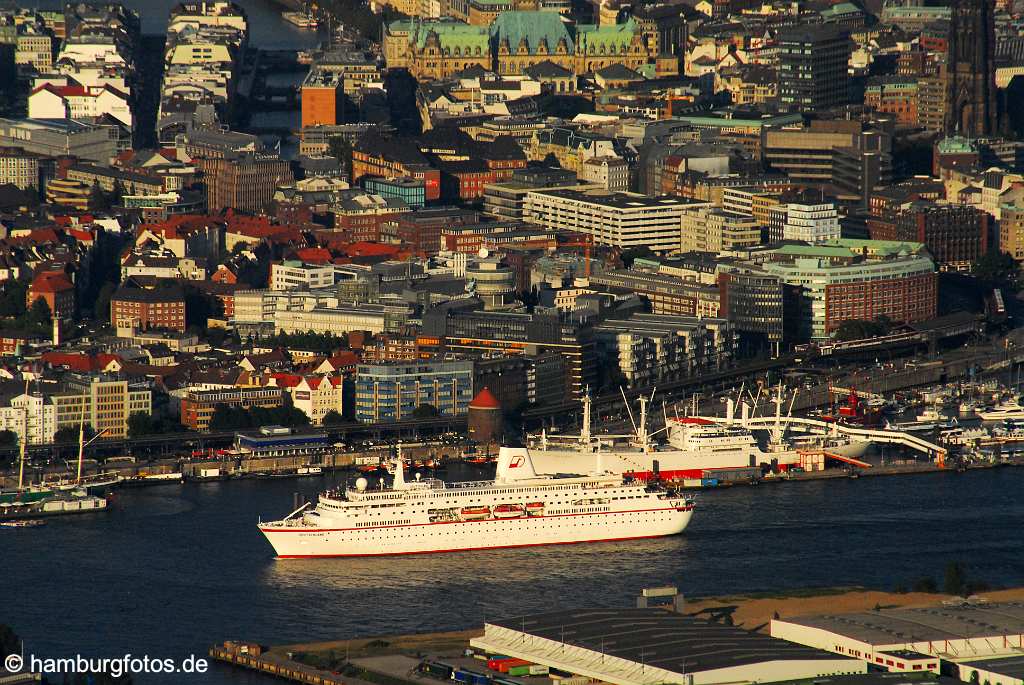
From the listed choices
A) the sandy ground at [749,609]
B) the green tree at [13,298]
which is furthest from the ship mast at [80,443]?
the sandy ground at [749,609]

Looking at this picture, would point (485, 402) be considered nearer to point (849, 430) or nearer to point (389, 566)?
point (849, 430)

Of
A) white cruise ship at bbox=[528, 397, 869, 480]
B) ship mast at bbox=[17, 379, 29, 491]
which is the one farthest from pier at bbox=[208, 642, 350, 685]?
white cruise ship at bbox=[528, 397, 869, 480]

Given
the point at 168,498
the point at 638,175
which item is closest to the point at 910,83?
the point at 638,175

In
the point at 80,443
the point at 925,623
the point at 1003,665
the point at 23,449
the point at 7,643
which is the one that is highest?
the point at 80,443

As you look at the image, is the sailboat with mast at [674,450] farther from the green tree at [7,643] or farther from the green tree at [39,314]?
the green tree at [7,643]

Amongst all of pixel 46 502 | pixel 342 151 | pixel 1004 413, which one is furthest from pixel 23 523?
pixel 342 151
